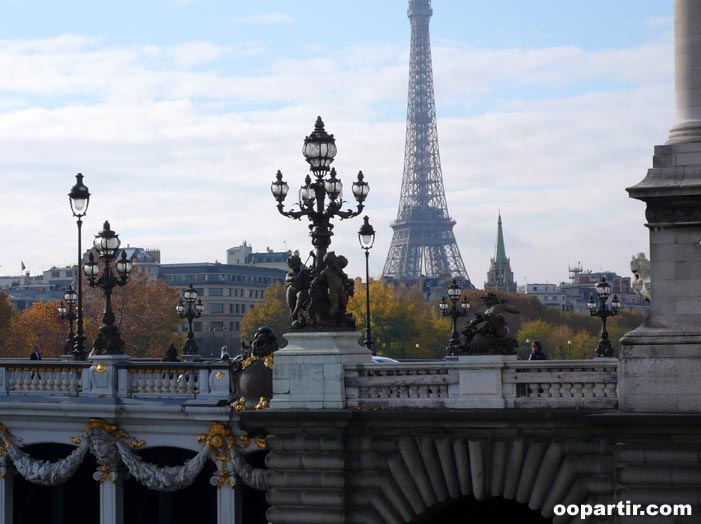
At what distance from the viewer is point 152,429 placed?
35.2 m

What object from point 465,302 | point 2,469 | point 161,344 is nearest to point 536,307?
point 161,344

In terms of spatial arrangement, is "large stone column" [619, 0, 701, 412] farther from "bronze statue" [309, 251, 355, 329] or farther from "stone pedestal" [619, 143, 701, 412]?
"bronze statue" [309, 251, 355, 329]

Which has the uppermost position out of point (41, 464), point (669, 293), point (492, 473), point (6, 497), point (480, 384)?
point (669, 293)

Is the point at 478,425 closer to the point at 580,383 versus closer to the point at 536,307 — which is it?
the point at 580,383

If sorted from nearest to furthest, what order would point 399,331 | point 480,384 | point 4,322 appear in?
point 480,384 < point 4,322 < point 399,331

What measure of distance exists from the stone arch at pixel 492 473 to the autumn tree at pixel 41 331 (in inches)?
3851

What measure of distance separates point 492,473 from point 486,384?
144cm

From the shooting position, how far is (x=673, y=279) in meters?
27.0

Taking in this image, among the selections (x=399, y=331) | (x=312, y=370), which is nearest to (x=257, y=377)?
(x=312, y=370)

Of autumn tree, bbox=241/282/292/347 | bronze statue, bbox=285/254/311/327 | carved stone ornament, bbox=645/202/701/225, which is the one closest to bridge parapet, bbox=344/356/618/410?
bronze statue, bbox=285/254/311/327

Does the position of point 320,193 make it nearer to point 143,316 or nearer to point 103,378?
point 103,378

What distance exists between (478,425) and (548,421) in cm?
128

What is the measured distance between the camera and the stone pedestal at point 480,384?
28328 mm

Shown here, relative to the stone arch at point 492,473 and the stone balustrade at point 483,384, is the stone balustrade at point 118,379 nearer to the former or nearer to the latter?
the stone balustrade at point 483,384
